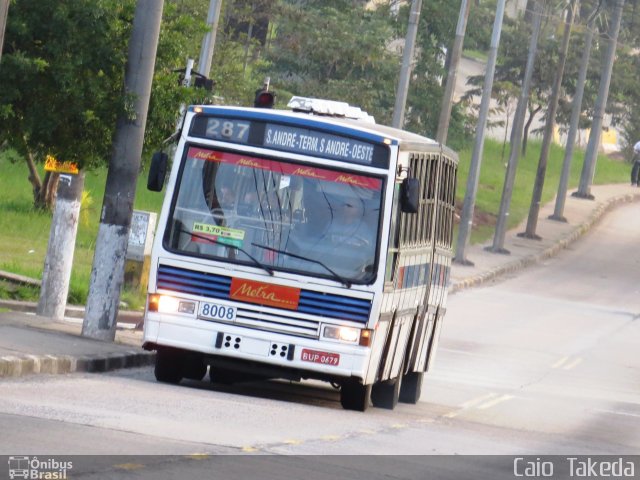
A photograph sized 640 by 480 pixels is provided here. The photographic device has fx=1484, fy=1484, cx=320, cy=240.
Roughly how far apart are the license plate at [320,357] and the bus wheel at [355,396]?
780 mm

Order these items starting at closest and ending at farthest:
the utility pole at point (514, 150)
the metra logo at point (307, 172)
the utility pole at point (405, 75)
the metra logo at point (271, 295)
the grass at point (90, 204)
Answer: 1. the metra logo at point (271, 295)
2. the metra logo at point (307, 172)
3. the grass at point (90, 204)
4. the utility pole at point (405, 75)
5. the utility pole at point (514, 150)

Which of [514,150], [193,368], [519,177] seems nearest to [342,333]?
[193,368]

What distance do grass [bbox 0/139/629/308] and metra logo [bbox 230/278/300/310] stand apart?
844cm

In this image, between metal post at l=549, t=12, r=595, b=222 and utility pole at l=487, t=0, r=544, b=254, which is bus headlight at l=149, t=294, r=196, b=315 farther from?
metal post at l=549, t=12, r=595, b=222

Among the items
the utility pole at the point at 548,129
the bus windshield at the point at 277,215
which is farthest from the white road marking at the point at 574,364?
the utility pole at the point at 548,129

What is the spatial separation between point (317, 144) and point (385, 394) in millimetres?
3235

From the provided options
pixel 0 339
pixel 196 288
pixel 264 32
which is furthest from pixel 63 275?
pixel 264 32

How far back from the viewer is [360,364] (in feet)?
46.6

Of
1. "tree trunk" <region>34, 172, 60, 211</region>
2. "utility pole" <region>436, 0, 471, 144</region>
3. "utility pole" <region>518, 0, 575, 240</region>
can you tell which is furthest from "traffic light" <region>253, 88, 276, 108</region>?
"utility pole" <region>518, 0, 575, 240</region>

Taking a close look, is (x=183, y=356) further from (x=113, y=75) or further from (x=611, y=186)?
(x=611, y=186)

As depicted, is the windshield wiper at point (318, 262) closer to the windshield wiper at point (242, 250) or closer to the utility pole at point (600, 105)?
the windshield wiper at point (242, 250)

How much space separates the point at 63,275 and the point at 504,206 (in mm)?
25384

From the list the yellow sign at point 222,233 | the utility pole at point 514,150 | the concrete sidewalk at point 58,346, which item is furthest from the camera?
the utility pole at point 514,150

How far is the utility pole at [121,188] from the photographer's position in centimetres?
1762
